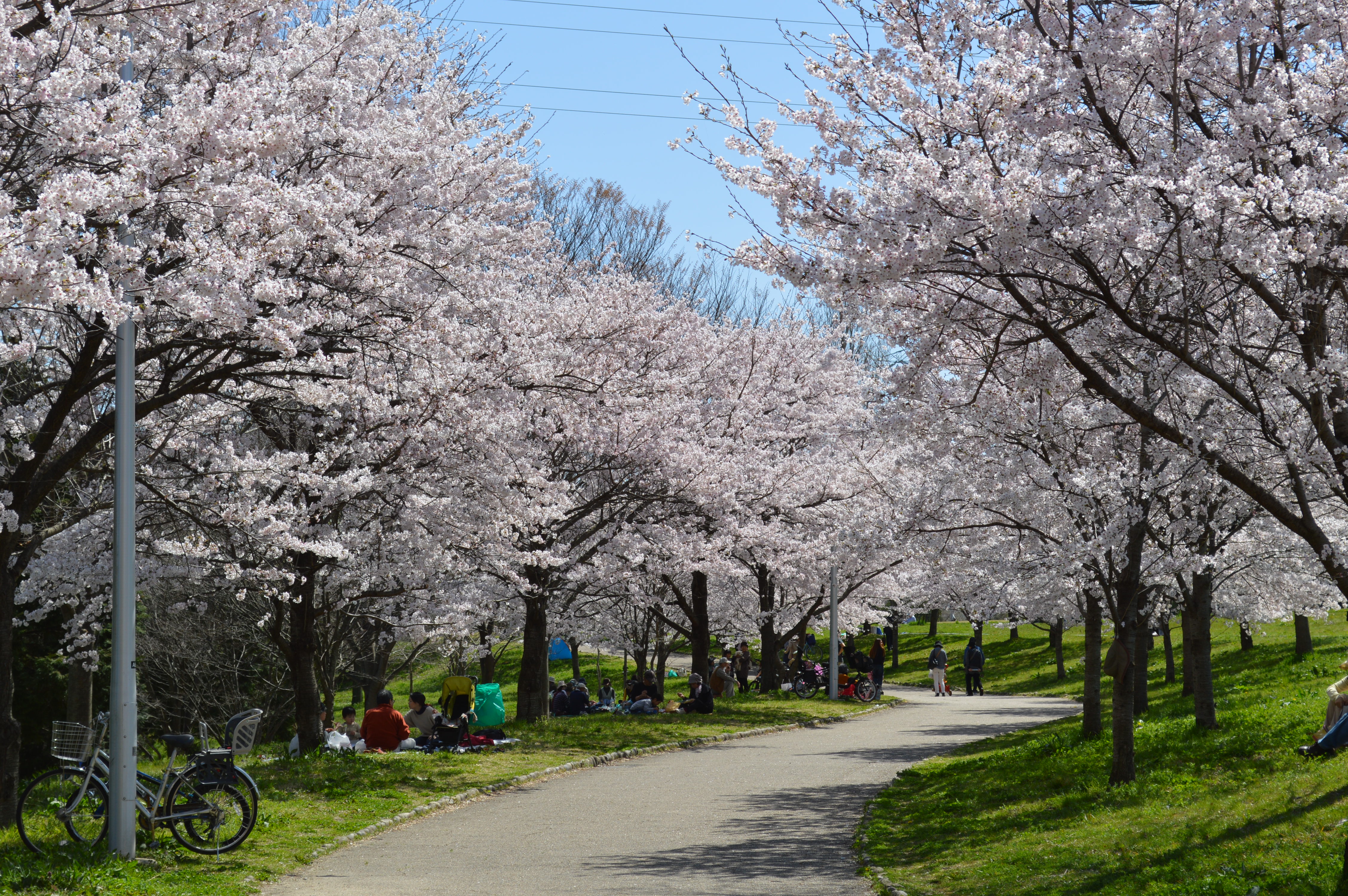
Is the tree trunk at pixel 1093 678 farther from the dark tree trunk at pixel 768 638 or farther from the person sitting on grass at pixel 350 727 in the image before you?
the dark tree trunk at pixel 768 638

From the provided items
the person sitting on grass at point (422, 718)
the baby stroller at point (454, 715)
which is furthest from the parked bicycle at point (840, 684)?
the person sitting on grass at point (422, 718)

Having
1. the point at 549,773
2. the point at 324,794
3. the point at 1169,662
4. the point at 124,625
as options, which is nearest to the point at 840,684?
Answer: the point at 1169,662

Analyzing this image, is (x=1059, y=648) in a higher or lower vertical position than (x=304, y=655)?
lower

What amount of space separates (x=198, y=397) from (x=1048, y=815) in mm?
9029

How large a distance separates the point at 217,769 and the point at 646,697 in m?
14.3

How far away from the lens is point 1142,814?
9352mm

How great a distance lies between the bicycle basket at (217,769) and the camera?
8844mm

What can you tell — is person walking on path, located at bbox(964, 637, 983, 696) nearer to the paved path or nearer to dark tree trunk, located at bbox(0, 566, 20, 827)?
the paved path

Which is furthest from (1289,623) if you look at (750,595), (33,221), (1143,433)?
(33,221)

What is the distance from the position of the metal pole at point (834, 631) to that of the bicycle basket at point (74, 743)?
686 inches

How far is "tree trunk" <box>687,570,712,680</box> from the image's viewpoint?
24.1 metres

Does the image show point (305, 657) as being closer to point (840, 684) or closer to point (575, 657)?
point (840, 684)

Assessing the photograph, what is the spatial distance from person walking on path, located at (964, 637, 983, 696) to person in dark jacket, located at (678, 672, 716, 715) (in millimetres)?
12996

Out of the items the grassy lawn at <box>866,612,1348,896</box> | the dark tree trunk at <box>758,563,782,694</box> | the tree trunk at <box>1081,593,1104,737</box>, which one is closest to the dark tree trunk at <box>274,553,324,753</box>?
the grassy lawn at <box>866,612,1348,896</box>
